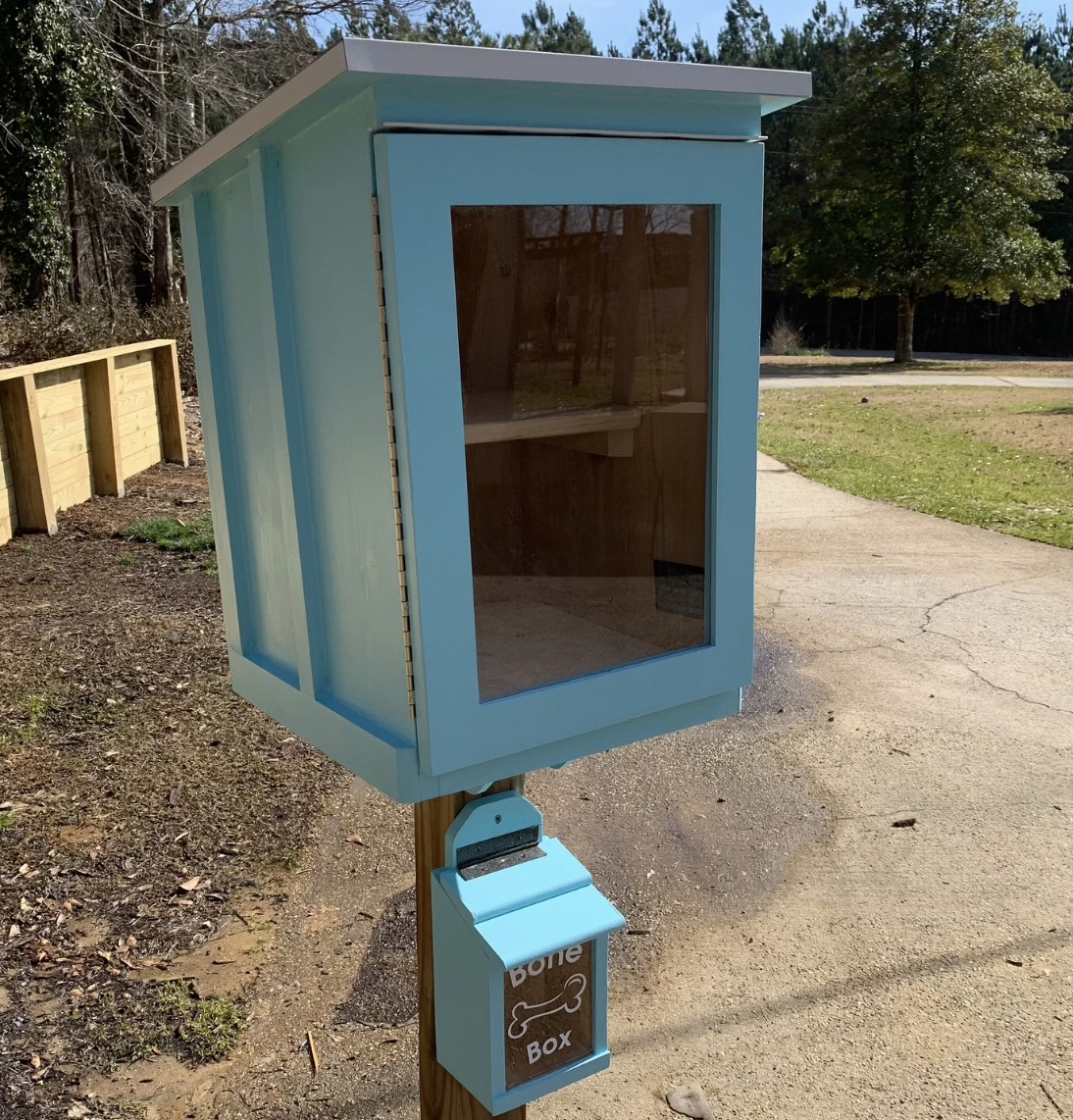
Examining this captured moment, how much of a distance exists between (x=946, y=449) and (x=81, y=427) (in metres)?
7.68

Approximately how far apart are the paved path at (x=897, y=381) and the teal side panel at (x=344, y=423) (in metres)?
16.2

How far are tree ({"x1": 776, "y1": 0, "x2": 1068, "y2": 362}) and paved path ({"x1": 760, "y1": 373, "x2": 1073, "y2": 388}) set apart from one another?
2.70 m

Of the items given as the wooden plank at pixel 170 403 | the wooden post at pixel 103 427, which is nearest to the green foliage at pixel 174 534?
the wooden post at pixel 103 427

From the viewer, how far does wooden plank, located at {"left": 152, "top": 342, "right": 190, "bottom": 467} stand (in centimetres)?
789

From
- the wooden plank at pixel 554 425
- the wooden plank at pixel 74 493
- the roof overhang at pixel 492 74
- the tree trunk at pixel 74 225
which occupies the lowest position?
the wooden plank at pixel 74 493

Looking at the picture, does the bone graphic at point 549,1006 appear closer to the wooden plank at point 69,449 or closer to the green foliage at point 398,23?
the wooden plank at point 69,449

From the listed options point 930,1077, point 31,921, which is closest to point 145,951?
point 31,921

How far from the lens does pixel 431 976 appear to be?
1.47 metres

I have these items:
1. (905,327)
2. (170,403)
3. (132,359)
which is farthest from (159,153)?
(905,327)

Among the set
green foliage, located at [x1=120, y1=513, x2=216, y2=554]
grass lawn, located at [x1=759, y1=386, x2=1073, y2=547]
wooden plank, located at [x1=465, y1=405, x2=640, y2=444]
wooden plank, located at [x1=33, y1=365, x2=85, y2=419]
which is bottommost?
grass lawn, located at [x1=759, y1=386, x2=1073, y2=547]

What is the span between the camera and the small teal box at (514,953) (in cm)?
127

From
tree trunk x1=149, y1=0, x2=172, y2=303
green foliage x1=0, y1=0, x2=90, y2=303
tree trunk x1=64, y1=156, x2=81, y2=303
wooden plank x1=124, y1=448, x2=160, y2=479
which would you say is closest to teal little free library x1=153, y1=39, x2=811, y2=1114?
wooden plank x1=124, y1=448, x2=160, y2=479

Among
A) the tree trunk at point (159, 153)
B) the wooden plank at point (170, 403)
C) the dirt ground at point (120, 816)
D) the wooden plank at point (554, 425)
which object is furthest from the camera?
the tree trunk at point (159, 153)

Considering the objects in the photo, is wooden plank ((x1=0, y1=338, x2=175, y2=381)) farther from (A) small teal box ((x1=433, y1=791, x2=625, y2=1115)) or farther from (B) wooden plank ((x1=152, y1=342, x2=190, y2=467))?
(A) small teal box ((x1=433, y1=791, x2=625, y2=1115))
